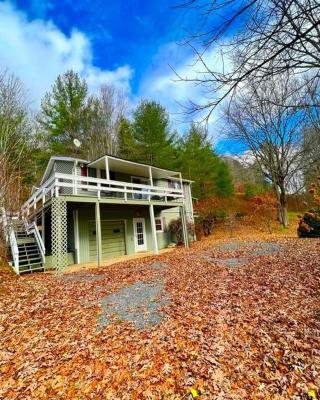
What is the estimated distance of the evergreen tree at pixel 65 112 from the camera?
817 inches

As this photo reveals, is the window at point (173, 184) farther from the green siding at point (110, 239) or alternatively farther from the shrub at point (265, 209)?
the shrub at point (265, 209)

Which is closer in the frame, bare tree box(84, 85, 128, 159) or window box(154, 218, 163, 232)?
window box(154, 218, 163, 232)

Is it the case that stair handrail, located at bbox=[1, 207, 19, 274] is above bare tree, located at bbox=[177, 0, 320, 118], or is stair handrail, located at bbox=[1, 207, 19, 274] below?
below

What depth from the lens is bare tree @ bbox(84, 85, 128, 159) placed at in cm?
2306

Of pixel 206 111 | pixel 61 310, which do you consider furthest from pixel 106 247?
pixel 206 111

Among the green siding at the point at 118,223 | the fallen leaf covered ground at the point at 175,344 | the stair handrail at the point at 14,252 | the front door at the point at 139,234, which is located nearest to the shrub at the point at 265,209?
the green siding at the point at 118,223

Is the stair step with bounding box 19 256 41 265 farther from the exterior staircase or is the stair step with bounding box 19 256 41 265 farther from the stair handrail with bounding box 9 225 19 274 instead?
the stair handrail with bounding box 9 225 19 274

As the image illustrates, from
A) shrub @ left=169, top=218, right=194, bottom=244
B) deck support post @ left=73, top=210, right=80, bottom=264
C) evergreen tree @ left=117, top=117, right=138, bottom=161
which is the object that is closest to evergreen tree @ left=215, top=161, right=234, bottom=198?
evergreen tree @ left=117, top=117, right=138, bottom=161

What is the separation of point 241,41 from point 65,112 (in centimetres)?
2161

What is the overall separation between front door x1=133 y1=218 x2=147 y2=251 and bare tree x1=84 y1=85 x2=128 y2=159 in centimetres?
1016

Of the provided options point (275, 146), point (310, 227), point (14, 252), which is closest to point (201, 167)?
point (275, 146)

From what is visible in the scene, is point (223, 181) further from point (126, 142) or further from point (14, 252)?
point (14, 252)

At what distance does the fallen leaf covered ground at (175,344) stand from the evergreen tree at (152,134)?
18.3 metres

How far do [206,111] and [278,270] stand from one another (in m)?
4.96
